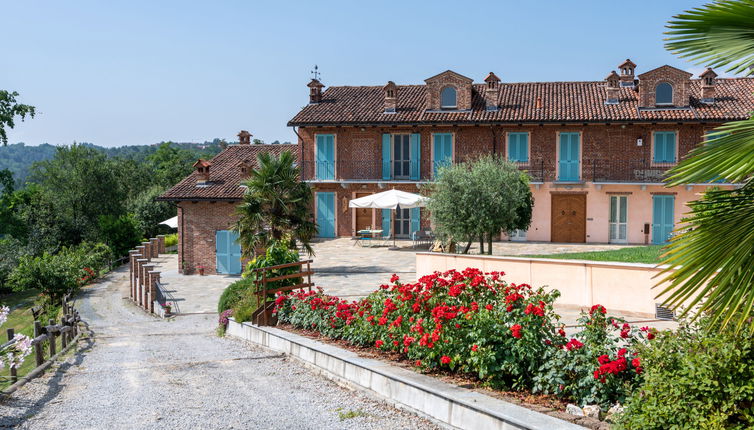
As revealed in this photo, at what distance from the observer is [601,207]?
2772 cm

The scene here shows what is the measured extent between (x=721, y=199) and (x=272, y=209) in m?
18.1

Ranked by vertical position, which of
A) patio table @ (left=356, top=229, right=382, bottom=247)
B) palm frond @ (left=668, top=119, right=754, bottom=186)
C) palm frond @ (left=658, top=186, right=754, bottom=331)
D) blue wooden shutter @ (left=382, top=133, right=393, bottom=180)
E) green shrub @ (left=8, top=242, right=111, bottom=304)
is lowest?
green shrub @ (left=8, top=242, right=111, bottom=304)

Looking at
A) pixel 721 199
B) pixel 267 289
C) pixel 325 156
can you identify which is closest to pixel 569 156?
pixel 325 156

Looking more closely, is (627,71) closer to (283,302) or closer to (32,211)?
(283,302)

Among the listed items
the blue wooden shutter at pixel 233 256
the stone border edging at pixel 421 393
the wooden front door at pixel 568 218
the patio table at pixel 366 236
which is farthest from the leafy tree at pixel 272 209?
the wooden front door at pixel 568 218

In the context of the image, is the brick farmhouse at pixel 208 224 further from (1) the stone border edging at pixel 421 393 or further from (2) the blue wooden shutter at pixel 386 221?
(1) the stone border edging at pixel 421 393

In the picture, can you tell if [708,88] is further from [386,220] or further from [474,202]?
[474,202]

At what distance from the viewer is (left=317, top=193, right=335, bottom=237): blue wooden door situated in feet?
99.1

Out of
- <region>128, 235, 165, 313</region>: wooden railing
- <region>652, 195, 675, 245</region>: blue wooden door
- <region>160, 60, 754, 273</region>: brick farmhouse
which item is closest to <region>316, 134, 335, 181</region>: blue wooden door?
<region>160, 60, 754, 273</region>: brick farmhouse

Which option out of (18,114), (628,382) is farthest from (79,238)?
(628,382)

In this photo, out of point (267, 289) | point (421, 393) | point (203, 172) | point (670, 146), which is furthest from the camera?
point (670, 146)

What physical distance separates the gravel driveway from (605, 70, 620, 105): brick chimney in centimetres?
2174

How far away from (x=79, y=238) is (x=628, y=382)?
39667 mm

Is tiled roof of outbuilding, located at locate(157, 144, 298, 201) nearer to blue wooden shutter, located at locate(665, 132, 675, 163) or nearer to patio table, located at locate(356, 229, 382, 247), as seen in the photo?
patio table, located at locate(356, 229, 382, 247)
